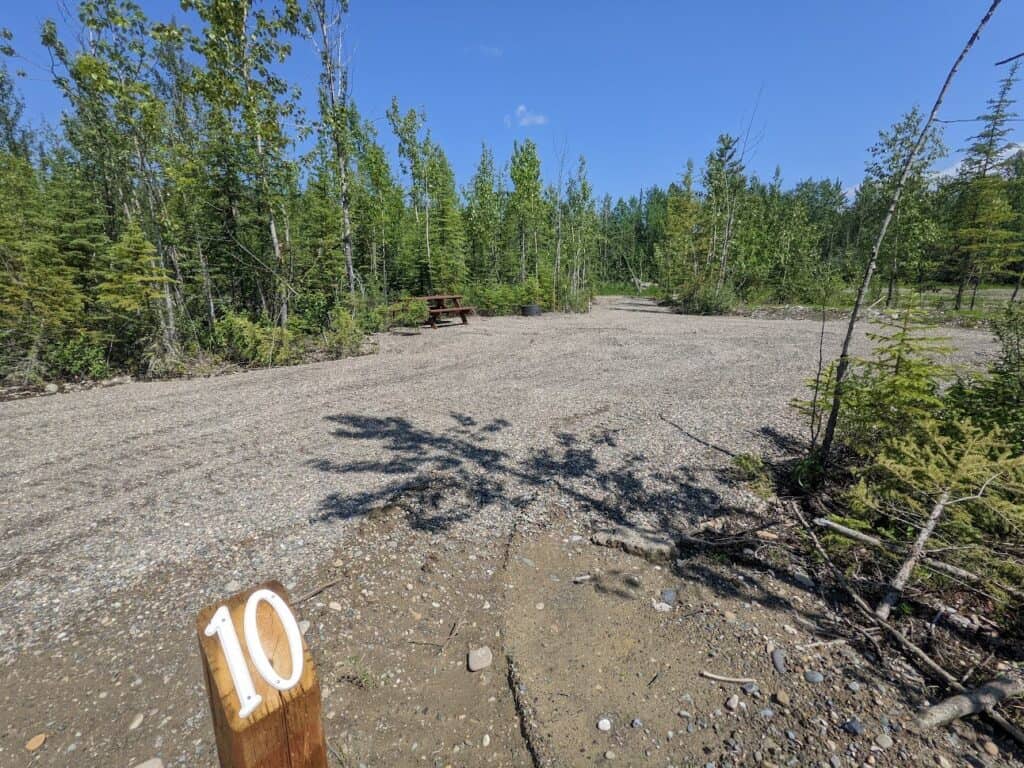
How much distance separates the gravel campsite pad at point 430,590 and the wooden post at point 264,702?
101cm

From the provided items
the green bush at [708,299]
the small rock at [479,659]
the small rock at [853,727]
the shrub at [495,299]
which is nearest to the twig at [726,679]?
the small rock at [853,727]

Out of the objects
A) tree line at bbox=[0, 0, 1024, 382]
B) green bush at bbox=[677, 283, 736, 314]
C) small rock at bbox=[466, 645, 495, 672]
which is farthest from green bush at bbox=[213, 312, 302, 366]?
green bush at bbox=[677, 283, 736, 314]

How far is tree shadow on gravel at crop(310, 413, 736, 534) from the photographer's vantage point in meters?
3.11

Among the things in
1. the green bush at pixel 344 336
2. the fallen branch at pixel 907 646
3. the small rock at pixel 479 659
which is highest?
the green bush at pixel 344 336

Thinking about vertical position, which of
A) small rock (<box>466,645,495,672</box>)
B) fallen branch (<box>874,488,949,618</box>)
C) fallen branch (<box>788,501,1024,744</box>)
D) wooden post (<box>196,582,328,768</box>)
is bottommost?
small rock (<box>466,645,495,672</box>)

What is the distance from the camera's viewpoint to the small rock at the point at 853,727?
5.25 ft

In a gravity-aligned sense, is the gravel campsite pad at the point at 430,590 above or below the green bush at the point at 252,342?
below

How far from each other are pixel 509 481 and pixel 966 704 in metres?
2.64

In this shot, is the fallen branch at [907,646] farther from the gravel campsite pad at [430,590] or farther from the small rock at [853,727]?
the small rock at [853,727]

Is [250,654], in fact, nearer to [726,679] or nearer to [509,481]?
[726,679]

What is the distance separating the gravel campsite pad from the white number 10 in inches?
44.4

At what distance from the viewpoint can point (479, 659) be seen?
1.98 meters

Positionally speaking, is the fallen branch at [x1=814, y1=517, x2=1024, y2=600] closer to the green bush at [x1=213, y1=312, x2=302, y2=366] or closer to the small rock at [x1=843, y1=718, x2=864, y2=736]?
the small rock at [x1=843, y1=718, x2=864, y2=736]

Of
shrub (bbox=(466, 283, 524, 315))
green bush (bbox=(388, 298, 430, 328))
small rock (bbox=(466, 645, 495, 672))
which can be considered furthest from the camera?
shrub (bbox=(466, 283, 524, 315))
